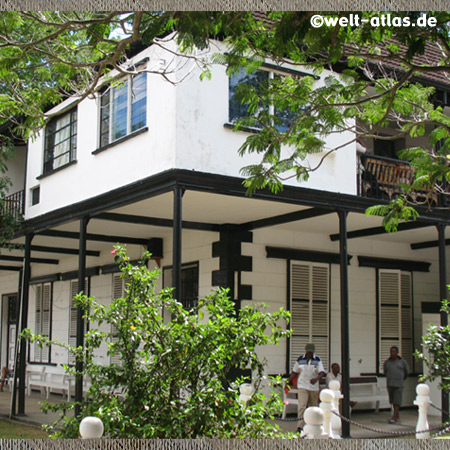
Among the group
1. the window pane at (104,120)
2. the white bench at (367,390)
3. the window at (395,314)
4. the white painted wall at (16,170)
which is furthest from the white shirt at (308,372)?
the white painted wall at (16,170)

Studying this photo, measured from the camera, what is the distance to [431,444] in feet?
15.8

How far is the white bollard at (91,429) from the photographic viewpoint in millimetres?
5137

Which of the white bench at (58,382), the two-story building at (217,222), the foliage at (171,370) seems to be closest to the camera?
the foliage at (171,370)

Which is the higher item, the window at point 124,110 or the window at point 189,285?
the window at point 124,110

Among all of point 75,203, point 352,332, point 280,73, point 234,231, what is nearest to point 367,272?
point 352,332

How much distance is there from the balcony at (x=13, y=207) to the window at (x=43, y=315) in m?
3.40

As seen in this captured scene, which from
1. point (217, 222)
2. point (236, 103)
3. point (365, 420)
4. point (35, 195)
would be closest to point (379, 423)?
point (365, 420)

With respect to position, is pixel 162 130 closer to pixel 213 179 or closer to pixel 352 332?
pixel 213 179

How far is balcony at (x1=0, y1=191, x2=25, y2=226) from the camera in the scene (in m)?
15.3

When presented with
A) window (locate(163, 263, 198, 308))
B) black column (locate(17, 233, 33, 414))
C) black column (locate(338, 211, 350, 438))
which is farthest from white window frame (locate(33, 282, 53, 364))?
black column (locate(338, 211, 350, 438))

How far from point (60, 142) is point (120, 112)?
2949 millimetres

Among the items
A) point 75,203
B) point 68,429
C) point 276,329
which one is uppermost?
point 75,203

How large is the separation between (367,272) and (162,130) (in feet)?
23.2

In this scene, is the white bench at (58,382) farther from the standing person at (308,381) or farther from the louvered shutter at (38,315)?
the standing person at (308,381)
